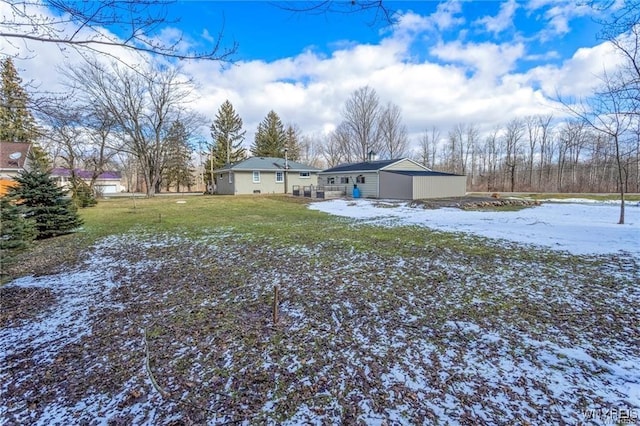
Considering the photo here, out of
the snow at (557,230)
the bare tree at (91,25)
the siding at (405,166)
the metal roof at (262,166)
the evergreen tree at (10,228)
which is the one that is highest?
the metal roof at (262,166)

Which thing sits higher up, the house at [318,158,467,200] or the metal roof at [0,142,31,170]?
the metal roof at [0,142,31,170]

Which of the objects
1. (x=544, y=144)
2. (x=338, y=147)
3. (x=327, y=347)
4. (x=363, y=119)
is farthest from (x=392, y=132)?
(x=327, y=347)

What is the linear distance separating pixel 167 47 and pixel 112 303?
323cm

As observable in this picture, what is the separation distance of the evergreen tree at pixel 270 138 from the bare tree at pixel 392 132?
1432 centimetres

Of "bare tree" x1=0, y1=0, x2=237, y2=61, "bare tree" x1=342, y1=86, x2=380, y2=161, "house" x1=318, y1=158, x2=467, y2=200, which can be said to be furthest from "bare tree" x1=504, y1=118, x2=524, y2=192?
"bare tree" x1=0, y1=0, x2=237, y2=61

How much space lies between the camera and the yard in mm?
2006

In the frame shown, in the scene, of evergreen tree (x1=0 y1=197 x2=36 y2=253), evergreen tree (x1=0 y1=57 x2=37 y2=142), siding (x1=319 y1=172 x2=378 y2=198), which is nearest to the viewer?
evergreen tree (x1=0 y1=57 x2=37 y2=142)

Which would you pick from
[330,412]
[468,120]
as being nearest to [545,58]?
[330,412]

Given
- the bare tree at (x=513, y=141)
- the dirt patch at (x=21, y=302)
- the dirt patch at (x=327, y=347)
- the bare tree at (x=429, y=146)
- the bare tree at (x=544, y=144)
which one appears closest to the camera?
the dirt patch at (x=327, y=347)

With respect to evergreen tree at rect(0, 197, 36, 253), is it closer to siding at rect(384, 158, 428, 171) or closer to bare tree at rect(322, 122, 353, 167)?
siding at rect(384, 158, 428, 171)

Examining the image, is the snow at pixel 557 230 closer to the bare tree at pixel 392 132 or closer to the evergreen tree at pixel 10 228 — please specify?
the evergreen tree at pixel 10 228

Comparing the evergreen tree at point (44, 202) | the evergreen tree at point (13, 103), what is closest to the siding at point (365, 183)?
the evergreen tree at point (44, 202)

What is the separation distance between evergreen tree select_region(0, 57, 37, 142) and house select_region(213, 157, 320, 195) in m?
22.6

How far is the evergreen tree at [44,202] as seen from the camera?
786cm
